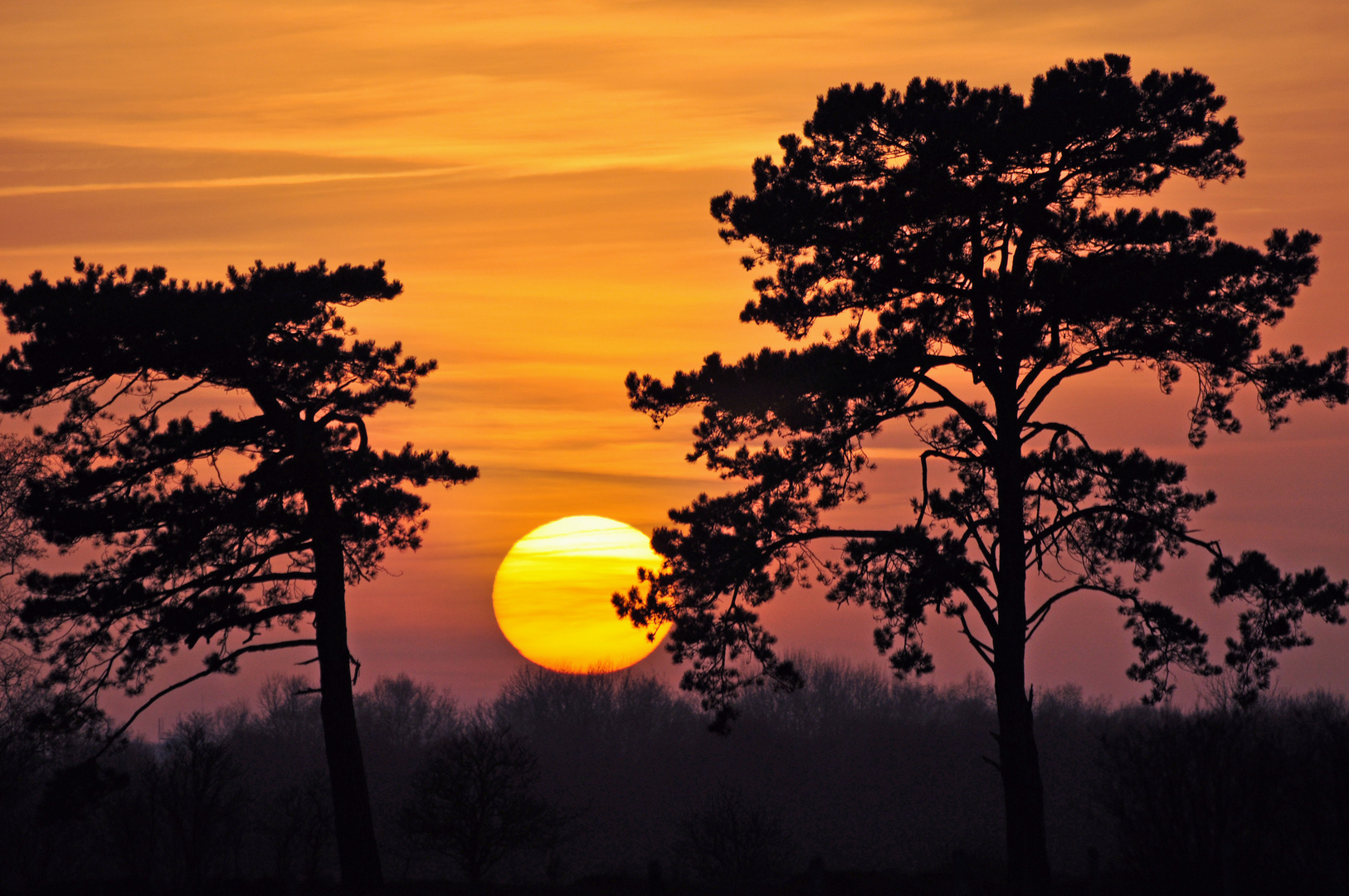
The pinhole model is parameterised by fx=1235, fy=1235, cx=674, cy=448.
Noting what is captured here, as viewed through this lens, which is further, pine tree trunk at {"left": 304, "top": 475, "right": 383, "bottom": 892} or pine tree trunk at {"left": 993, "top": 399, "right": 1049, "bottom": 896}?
pine tree trunk at {"left": 304, "top": 475, "right": 383, "bottom": 892}

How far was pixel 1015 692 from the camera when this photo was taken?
62.0 feet

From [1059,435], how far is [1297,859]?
8.39 meters

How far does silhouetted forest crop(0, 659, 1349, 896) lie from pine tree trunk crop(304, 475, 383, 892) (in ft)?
2.94

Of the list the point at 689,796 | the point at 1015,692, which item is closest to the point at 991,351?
the point at 1015,692

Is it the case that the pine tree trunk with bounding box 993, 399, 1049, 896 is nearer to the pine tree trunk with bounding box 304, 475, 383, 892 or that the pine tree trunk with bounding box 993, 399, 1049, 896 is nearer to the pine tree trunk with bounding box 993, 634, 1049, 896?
the pine tree trunk with bounding box 993, 634, 1049, 896

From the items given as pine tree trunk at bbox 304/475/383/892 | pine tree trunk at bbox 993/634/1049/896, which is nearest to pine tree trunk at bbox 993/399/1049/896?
pine tree trunk at bbox 993/634/1049/896

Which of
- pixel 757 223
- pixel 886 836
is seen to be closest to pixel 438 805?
pixel 757 223

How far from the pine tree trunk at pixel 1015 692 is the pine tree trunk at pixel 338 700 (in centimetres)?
1034

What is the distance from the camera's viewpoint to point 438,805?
28078 millimetres

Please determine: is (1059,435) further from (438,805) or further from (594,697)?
(594,697)

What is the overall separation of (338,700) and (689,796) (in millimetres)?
61745

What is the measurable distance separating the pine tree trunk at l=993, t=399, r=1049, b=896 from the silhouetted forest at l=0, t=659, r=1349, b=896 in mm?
1429

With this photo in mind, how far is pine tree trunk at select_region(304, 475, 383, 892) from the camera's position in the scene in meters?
20.7

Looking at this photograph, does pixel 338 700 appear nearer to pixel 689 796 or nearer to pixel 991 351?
pixel 991 351
